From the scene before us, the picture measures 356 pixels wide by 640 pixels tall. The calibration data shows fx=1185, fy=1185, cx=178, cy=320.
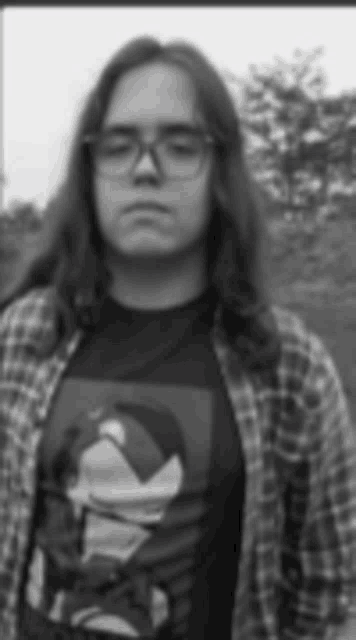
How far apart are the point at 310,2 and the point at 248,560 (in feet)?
8.69

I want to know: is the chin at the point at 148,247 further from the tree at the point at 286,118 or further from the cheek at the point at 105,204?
the tree at the point at 286,118

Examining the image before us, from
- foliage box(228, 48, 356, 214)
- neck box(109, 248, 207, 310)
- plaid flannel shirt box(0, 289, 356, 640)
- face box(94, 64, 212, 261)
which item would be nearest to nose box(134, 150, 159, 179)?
face box(94, 64, 212, 261)

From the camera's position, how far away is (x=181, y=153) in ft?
4.97

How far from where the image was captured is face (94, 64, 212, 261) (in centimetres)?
147

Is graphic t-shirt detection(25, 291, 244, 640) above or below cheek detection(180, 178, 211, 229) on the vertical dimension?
below

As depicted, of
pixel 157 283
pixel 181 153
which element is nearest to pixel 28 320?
pixel 157 283

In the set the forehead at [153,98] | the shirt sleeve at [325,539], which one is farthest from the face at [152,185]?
the shirt sleeve at [325,539]

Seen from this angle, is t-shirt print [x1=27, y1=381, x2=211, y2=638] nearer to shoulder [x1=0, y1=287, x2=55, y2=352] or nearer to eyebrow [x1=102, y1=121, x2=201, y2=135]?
shoulder [x1=0, y1=287, x2=55, y2=352]

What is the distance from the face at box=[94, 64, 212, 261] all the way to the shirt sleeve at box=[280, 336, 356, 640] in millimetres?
249

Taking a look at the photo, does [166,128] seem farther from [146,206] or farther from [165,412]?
[165,412]

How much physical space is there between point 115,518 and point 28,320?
32cm


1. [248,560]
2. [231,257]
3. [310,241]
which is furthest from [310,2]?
[310,241]

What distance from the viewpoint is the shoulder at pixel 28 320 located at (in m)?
1.57

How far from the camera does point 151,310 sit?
1.53 m
